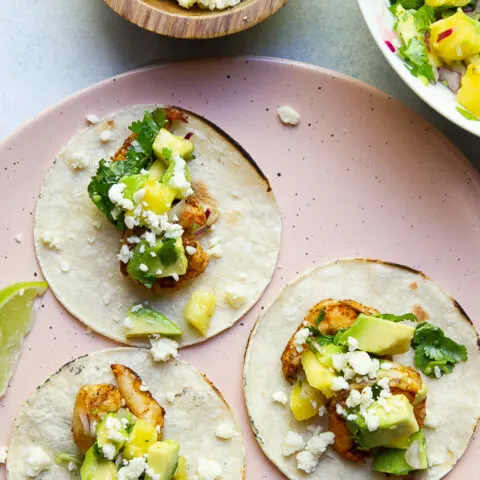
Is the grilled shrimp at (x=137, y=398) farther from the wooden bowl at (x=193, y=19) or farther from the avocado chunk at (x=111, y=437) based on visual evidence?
the wooden bowl at (x=193, y=19)

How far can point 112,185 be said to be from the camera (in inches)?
112

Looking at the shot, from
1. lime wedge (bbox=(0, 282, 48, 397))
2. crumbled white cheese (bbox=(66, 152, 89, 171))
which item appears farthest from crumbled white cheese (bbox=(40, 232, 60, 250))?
crumbled white cheese (bbox=(66, 152, 89, 171))

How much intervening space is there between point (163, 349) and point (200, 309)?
0.63 ft

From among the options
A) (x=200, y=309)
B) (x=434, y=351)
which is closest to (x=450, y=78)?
(x=434, y=351)

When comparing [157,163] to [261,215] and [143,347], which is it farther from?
[143,347]

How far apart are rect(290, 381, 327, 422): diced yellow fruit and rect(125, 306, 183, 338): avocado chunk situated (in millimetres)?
467

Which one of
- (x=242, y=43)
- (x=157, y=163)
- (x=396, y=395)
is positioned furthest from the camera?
(x=242, y=43)

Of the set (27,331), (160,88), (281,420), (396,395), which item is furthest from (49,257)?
(396,395)

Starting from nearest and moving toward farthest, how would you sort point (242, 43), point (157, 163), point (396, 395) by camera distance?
point (396, 395), point (157, 163), point (242, 43)

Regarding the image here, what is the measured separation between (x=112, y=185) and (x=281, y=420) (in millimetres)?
1010

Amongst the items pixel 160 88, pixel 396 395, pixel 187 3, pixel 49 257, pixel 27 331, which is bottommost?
pixel 27 331

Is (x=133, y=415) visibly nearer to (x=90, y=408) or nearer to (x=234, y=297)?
(x=90, y=408)

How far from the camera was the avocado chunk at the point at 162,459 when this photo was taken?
274cm

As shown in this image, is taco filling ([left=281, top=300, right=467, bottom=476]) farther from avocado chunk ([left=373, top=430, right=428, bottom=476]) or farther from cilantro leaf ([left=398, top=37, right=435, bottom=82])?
cilantro leaf ([left=398, top=37, right=435, bottom=82])
